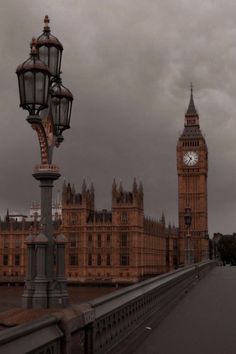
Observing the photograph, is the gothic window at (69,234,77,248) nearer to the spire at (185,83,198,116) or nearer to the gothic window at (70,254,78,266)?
the gothic window at (70,254,78,266)

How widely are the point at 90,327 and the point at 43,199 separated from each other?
336cm

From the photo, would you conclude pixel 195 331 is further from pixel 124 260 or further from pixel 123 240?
pixel 124 260

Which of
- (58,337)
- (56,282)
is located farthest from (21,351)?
(56,282)

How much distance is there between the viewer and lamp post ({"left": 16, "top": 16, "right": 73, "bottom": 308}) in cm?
925

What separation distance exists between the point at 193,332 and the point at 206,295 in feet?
30.0

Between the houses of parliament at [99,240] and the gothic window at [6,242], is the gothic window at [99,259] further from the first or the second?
the gothic window at [6,242]

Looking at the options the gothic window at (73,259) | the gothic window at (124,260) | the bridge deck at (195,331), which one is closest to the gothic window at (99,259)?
the gothic window at (124,260)

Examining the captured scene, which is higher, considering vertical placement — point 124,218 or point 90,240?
point 124,218

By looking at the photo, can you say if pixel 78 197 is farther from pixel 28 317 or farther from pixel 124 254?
pixel 28 317

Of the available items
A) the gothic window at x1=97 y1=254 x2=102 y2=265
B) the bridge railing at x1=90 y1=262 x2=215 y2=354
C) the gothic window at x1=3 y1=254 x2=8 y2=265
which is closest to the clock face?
the gothic window at x1=97 y1=254 x2=102 y2=265

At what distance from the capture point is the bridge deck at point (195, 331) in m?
8.77

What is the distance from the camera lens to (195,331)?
35.1 ft

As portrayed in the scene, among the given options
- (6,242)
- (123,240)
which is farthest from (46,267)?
(6,242)

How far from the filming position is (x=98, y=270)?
11069 centimetres
